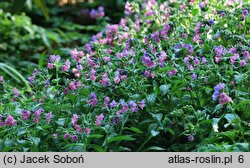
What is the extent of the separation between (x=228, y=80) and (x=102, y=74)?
2.02 feet

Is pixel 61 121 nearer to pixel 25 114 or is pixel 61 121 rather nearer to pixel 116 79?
pixel 25 114

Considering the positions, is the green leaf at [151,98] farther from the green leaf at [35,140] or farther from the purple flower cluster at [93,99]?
the green leaf at [35,140]

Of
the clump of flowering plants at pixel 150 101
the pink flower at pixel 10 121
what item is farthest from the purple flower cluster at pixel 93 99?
the pink flower at pixel 10 121

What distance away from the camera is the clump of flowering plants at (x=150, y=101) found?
2.45 metres

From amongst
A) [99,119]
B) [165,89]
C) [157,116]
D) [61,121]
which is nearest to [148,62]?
[165,89]

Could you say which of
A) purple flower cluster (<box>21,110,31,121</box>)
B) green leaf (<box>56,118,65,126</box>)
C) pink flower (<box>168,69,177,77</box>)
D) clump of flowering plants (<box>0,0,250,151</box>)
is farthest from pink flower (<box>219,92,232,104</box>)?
purple flower cluster (<box>21,110,31,121</box>)

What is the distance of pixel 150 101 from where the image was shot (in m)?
2.58

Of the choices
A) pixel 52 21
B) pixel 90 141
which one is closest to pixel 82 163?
pixel 90 141

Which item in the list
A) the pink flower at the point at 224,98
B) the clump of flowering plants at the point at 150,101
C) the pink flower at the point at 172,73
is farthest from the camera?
the pink flower at the point at 172,73

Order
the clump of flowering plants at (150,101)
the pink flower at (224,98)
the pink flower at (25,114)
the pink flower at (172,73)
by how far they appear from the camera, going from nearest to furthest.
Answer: the pink flower at (224,98) → the clump of flowering plants at (150,101) → the pink flower at (25,114) → the pink flower at (172,73)

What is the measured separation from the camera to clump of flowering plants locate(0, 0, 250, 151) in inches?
96.4

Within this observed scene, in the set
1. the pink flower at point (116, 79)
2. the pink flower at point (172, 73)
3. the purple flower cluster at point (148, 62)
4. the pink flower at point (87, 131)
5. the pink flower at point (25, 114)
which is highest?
the purple flower cluster at point (148, 62)

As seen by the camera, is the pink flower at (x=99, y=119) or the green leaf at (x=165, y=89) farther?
the green leaf at (x=165, y=89)

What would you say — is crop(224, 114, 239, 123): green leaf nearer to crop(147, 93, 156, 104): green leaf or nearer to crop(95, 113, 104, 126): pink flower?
crop(147, 93, 156, 104): green leaf
